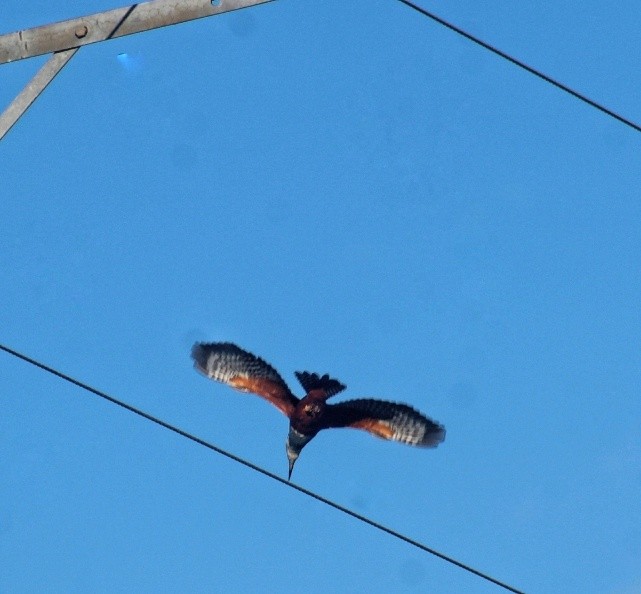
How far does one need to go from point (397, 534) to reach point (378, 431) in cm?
702

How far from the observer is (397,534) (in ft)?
23.7

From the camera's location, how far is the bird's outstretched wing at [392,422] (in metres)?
14.1

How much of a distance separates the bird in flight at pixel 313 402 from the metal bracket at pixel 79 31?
23.9 feet

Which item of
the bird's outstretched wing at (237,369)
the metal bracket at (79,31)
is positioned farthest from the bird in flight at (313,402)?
the metal bracket at (79,31)

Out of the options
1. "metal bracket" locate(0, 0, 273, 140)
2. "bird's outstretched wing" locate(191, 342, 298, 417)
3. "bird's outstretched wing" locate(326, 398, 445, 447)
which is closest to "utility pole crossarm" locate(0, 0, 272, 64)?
"metal bracket" locate(0, 0, 273, 140)

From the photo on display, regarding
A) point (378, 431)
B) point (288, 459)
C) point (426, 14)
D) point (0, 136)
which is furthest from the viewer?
point (288, 459)

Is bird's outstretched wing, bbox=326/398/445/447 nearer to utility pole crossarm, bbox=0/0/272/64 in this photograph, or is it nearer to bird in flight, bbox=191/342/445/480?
bird in flight, bbox=191/342/445/480

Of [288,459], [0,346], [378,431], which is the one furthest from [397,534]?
[288,459]

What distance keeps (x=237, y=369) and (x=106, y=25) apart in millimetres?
7727

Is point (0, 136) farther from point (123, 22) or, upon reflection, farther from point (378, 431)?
point (378, 431)

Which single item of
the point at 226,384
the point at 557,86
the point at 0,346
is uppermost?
the point at 226,384

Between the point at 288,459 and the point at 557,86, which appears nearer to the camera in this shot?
the point at 557,86

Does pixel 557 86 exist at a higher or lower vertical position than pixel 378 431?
lower

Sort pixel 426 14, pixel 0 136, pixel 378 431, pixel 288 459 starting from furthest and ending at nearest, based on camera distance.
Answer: pixel 288 459, pixel 378 431, pixel 426 14, pixel 0 136
